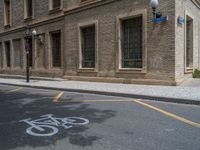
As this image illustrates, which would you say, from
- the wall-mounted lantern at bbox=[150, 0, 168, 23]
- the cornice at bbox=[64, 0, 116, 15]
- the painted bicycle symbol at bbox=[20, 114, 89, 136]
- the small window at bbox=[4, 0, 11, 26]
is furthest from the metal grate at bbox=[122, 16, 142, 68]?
the small window at bbox=[4, 0, 11, 26]

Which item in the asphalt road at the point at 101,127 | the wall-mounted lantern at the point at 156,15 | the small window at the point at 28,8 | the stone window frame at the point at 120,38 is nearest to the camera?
the asphalt road at the point at 101,127

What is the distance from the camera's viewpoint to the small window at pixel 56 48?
19953 millimetres

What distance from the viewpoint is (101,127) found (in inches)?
219

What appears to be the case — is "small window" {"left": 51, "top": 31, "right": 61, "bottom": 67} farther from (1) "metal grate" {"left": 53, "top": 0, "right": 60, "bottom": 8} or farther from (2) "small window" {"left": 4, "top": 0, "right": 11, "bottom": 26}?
(2) "small window" {"left": 4, "top": 0, "right": 11, "bottom": 26}

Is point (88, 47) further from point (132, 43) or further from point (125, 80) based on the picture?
point (125, 80)

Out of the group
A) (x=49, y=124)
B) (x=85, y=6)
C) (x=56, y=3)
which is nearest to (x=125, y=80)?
(x=85, y=6)

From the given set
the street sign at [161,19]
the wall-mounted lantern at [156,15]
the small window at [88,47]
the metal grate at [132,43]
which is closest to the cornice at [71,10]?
the small window at [88,47]

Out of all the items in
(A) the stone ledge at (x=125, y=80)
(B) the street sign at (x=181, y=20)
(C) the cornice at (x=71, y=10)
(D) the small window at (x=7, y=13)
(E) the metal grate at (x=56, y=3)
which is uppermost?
(D) the small window at (x=7, y=13)

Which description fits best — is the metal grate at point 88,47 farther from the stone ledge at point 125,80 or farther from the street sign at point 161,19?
the street sign at point 161,19

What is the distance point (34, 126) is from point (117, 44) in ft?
32.8

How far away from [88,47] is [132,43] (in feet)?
12.4

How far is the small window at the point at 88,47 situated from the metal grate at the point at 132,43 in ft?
8.49

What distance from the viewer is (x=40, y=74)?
2155 cm

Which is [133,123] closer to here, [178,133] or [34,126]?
[178,133]
